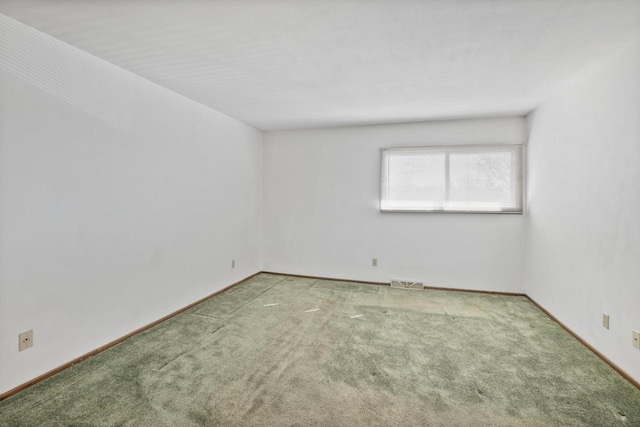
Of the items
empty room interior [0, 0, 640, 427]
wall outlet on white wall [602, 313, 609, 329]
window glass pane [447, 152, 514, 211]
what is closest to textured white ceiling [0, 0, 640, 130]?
empty room interior [0, 0, 640, 427]

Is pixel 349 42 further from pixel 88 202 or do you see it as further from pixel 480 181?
pixel 480 181

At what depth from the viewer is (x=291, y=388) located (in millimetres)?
1973

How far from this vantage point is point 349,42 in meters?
2.05

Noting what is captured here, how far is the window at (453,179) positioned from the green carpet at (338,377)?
1.48 meters

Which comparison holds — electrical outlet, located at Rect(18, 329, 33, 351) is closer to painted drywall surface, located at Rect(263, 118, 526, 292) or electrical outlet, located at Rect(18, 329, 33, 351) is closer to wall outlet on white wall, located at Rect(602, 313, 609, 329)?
painted drywall surface, located at Rect(263, 118, 526, 292)

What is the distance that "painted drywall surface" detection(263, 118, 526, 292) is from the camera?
402 centimetres

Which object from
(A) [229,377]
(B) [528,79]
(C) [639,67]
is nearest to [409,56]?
(B) [528,79]

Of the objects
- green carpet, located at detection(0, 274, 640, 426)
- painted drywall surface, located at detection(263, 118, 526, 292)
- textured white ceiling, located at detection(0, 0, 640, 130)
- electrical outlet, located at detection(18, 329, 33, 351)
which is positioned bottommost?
green carpet, located at detection(0, 274, 640, 426)

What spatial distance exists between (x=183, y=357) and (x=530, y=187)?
430 cm

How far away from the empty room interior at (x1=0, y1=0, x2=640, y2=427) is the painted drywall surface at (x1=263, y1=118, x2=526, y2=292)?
6cm

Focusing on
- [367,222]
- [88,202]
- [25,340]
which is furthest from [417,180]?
[25,340]

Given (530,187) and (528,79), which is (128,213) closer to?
(528,79)

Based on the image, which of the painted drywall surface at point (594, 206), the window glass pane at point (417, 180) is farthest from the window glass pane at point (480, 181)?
the painted drywall surface at point (594, 206)

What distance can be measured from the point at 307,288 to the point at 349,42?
3.15 m
